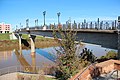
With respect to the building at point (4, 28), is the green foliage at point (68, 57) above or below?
below

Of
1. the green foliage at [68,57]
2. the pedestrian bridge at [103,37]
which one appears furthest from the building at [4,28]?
the green foliage at [68,57]

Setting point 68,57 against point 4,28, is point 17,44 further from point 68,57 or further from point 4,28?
point 4,28

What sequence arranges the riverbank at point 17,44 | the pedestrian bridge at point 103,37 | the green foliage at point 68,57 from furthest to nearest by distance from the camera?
the riverbank at point 17,44 < the pedestrian bridge at point 103,37 < the green foliage at point 68,57

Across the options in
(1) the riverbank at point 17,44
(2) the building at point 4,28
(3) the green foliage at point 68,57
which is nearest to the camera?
(3) the green foliage at point 68,57

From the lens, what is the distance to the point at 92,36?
2250 cm

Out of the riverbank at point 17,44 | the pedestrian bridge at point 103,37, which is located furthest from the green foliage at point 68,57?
the riverbank at point 17,44

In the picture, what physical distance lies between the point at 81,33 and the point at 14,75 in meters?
9.76

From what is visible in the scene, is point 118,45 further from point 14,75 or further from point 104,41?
point 14,75

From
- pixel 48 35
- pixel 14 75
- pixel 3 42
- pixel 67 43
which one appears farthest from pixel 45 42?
pixel 67 43

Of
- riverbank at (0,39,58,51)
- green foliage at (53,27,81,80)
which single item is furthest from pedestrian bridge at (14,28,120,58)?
riverbank at (0,39,58,51)

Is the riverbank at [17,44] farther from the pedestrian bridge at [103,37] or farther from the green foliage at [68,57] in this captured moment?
the green foliage at [68,57]

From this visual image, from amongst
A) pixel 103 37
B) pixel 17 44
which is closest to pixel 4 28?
pixel 17 44

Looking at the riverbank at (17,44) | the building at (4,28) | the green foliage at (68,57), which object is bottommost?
the riverbank at (17,44)

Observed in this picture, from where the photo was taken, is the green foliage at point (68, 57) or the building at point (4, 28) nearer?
the green foliage at point (68, 57)
